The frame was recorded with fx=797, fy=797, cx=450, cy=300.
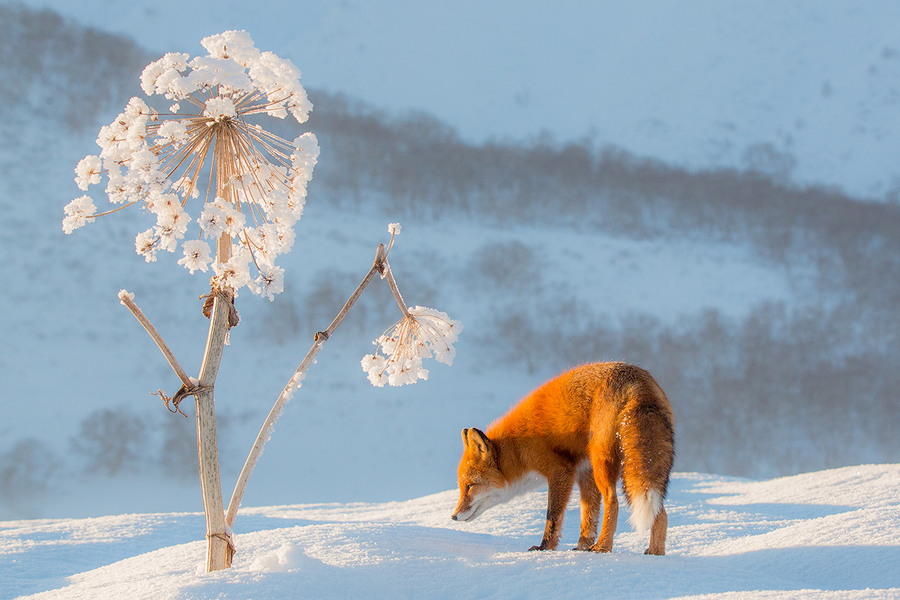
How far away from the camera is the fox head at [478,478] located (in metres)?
3.66

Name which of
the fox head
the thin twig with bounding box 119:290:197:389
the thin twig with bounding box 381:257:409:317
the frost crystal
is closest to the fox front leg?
the fox head

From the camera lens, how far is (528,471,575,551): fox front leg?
3361mm

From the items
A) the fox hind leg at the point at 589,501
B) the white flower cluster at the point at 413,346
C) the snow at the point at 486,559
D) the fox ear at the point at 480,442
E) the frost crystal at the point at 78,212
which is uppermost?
the frost crystal at the point at 78,212

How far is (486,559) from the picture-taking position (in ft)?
9.78

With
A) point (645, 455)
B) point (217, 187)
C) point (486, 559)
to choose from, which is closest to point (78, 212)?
point (217, 187)

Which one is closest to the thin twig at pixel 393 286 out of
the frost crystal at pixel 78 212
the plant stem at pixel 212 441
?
the plant stem at pixel 212 441

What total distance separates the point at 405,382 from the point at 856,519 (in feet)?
6.89

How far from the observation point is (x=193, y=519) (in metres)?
5.22

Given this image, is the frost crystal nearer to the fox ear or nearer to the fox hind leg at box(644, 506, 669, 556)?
the fox ear

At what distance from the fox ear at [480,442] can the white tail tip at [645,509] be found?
2.85 ft

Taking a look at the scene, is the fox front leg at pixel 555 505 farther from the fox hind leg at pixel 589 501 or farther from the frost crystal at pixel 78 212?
the frost crystal at pixel 78 212

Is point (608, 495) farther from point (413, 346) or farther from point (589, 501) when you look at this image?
point (413, 346)

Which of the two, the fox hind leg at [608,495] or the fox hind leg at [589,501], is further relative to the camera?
the fox hind leg at [589,501]

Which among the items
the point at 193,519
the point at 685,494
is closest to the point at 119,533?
the point at 193,519
